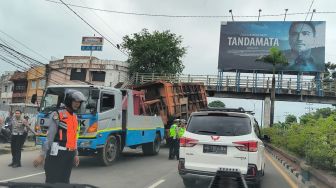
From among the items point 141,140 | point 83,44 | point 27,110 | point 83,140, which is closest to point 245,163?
point 83,140

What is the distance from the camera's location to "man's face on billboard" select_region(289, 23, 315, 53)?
51.8 metres

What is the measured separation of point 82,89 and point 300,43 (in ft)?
138

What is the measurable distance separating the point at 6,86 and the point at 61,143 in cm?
6646

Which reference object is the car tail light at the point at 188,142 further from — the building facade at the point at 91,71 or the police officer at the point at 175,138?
the building facade at the point at 91,71

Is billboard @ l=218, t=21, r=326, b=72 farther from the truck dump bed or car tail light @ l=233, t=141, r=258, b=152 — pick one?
car tail light @ l=233, t=141, r=258, b=152

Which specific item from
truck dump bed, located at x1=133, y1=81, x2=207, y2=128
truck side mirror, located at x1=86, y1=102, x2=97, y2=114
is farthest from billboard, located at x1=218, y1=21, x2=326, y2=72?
truck side mirror, located at x1=86, y1=102, x2=97, y2=114

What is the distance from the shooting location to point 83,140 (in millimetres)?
13375

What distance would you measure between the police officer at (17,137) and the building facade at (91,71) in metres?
37.1

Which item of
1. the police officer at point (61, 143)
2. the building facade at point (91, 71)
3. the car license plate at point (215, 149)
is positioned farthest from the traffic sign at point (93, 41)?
the police officer at point (61, 143)

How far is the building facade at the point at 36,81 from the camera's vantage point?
56.9 metres

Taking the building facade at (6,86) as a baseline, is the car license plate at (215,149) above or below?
below

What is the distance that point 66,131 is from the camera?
250 inches

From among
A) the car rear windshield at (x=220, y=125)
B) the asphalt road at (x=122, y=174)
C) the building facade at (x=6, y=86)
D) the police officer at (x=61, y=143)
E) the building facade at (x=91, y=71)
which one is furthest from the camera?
the building facade at (x=6, y=86)

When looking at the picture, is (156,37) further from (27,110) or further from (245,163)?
(245,163)
